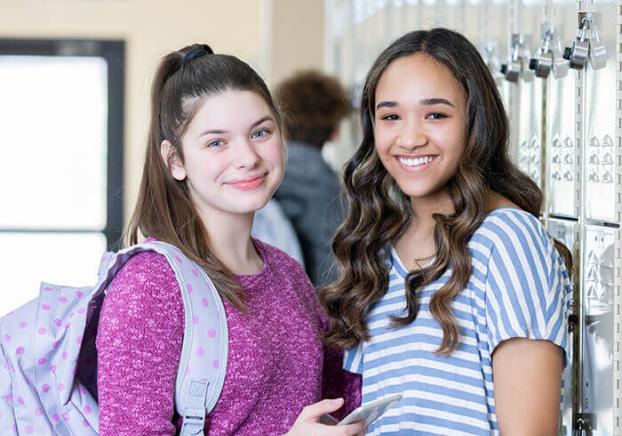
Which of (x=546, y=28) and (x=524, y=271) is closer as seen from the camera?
(x=524, y=271)

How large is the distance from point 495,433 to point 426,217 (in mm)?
389

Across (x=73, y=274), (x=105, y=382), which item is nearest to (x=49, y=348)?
(x=105, y=382)

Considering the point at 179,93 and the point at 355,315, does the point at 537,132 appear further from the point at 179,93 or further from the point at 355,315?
the point at 179,93

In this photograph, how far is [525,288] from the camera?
1.53m

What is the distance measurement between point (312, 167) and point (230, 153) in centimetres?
177

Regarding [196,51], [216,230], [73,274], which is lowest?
[73,274]

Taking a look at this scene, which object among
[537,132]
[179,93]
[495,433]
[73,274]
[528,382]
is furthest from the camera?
[73,274]

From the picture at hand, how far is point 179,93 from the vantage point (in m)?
1.78

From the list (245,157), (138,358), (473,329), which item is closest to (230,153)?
(245,157)

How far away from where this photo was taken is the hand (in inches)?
59.6

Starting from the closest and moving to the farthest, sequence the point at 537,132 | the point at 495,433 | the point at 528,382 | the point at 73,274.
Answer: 1. the point at 528,382
2. the point at 495,433
3. the point at 537,132
4. the point at 73,274

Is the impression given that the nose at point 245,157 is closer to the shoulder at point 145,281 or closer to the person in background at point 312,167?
the shoulder at point 145,281

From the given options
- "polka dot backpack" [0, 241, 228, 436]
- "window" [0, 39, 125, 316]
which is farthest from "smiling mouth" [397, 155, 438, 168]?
"window" [0, 39, 125, 316]

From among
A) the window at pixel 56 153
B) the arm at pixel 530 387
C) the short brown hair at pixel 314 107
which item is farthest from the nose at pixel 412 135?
the window at pixel 56 153
